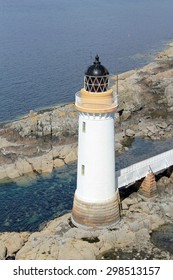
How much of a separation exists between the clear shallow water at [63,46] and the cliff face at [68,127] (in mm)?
7341

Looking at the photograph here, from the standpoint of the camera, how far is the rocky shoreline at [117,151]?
24.5m

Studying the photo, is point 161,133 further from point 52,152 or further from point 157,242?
point 157,242

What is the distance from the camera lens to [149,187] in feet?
98.1

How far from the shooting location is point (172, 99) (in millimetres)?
52531

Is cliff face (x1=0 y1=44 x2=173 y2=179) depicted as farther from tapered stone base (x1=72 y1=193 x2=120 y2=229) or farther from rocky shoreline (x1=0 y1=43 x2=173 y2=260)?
tapered stone base (x1=72 y1=193 x2=120 y2=229)

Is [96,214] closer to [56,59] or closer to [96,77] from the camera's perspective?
[96,77]

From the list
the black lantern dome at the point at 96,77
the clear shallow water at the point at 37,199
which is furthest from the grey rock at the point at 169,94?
the black lantern dome at the point at 96,77

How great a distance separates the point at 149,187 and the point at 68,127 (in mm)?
16465

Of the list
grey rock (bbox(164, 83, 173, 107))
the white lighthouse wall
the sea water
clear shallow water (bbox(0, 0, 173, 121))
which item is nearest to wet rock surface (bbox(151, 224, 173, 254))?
the white lighthouse wall

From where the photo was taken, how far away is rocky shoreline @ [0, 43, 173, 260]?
80.4ft

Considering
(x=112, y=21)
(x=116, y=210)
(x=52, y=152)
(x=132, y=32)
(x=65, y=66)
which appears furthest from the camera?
(x=112, y=21)

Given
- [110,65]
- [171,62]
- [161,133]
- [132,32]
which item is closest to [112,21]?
[132,32]

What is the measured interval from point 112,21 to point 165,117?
268ft

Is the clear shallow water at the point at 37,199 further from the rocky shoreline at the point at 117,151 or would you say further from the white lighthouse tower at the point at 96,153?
the white lighthouse tower at the point at 96,153
